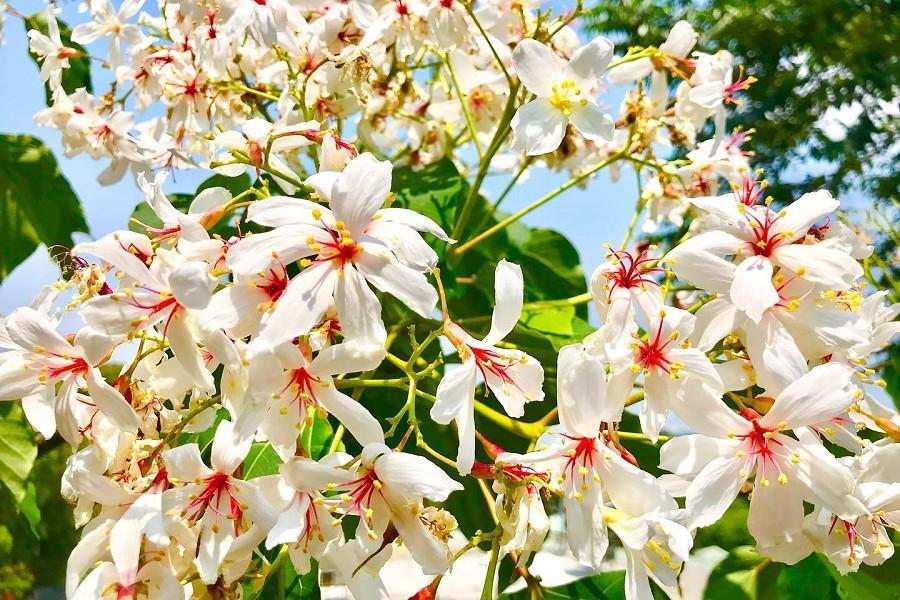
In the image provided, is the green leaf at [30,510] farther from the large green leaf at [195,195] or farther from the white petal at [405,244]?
the white petal at [405,244]

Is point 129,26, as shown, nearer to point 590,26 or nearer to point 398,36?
point 398,36

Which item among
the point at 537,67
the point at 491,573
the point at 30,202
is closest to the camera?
the point at 491,573

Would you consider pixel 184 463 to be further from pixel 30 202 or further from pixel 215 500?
pixel 30 202

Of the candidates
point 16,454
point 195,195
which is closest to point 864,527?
point 195,195

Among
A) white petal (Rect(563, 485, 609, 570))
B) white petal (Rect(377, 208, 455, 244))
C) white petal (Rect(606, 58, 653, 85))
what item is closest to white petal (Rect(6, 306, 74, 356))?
white petal (Rect(377, 208, 455, 244))

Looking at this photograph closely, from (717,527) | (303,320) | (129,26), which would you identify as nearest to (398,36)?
(129,26)

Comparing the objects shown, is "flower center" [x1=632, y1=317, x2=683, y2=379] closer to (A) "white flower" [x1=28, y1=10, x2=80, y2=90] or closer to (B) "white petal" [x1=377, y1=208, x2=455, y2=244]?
(B) "white petal" [x1=377, y1=208, x2=455, y2=244]
